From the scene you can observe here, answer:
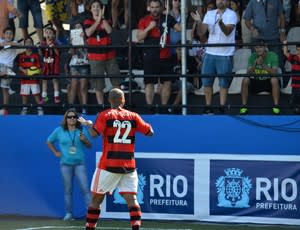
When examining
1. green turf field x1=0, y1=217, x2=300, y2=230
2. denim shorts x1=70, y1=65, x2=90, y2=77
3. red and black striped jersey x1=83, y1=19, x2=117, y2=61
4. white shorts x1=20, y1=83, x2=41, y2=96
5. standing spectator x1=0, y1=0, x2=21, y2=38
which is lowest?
green turf field x1=0, y1=217, x2=300, y2=230

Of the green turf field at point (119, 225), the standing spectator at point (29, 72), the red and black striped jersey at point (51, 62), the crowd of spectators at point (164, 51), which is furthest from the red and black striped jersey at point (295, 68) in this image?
the standing spectator at point (29, 72)

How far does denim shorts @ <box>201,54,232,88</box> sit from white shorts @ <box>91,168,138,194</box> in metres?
2.45

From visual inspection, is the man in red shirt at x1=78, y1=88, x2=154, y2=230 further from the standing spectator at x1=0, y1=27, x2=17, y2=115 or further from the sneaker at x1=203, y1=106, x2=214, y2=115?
the standing spectator at x1=0, y1=27, x2=17, y2=115

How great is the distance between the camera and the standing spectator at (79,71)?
A: 44.0ft

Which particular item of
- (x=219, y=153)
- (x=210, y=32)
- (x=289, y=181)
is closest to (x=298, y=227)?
(x=289, y=181)

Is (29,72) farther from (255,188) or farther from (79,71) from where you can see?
(255,188)

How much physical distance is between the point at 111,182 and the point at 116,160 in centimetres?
29

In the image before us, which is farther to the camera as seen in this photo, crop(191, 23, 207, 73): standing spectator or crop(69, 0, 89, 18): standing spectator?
crop(69, 0, 89, 18): standing spectator

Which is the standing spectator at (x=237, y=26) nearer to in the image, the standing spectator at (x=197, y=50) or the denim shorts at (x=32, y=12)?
the standing spectator at (x=197, y=50)

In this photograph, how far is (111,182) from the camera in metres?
10.7

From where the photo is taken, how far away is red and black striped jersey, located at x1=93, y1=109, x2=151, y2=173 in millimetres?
10734

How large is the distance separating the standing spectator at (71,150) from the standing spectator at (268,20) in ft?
10.0

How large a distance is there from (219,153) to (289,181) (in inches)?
44.0

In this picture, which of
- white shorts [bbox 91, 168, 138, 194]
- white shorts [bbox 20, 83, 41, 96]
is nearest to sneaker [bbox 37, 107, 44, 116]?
white shorts [bbox 20, 83, 41, 96]
